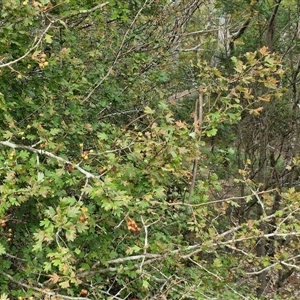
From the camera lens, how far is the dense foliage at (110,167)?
8.84 ft

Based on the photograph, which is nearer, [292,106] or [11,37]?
[11,37]

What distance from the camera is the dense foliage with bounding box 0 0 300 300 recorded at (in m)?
2.70

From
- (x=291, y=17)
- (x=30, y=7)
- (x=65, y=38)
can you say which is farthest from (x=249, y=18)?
(x=30, y=7)

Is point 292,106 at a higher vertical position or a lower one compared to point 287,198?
lower

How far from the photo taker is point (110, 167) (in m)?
2.76

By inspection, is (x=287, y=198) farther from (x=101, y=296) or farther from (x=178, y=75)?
(x=178, y=75)

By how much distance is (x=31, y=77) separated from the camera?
3479 mm

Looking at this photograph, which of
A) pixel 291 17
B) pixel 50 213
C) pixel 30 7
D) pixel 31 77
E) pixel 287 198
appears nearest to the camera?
pixel 50 213

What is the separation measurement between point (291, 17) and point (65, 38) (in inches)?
139

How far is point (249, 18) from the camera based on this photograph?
5523 millimetres

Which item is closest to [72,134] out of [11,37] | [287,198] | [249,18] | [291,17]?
[11,37]

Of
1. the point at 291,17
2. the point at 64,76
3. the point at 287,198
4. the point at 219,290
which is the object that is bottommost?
the point at 219,290

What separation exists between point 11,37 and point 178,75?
389 centimetres

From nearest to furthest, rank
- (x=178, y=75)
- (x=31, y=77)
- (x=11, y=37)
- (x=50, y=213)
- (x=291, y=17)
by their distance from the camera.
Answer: (x=50, y=213)
(x=11, y=37)
(x=31, y=77)
(x=291, y=17)
(x=178, y=75)
